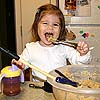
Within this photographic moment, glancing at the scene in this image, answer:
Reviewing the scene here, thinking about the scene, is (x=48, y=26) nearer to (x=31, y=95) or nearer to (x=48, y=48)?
(x=48, y=48)

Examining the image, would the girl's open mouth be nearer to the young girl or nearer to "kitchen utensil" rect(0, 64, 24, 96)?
the young girl

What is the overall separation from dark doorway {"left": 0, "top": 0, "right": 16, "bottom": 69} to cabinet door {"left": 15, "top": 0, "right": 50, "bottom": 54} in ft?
0.69

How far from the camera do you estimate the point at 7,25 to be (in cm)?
334

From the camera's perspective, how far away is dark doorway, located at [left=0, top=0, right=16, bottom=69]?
10.5 feet

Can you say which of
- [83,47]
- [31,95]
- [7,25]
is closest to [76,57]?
[83,47]

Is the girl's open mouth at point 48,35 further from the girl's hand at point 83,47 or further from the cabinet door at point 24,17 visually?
the cabinet door at point 24,17

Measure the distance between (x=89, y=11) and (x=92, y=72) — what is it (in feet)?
5.53

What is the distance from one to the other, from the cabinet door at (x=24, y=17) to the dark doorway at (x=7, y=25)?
0.69 feet

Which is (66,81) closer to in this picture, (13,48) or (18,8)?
(18,8)

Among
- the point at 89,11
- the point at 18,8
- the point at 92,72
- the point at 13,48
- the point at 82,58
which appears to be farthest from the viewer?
the point at 13,48

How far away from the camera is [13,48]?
10.9ft

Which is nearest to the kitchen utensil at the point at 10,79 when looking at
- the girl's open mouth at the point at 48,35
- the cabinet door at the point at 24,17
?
the girl's open mouth at the point at 48,35

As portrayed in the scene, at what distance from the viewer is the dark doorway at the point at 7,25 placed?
3.21 metres

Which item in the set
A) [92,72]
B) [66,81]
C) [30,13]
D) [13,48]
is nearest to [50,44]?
[92,72]
